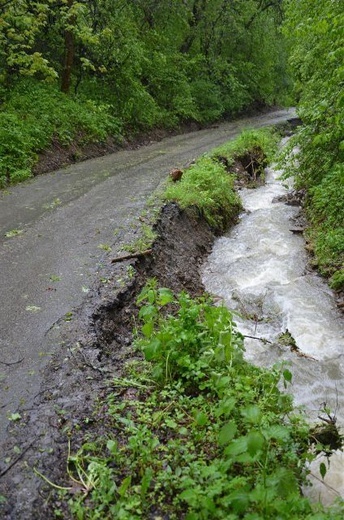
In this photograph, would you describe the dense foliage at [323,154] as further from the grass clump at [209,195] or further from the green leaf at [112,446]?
the green leaf at [112,446]

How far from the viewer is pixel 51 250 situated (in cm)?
646

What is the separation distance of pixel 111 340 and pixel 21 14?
38.0 feet

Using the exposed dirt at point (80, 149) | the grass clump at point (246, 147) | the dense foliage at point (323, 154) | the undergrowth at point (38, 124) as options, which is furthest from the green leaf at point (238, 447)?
the grass clump at point (246, 147)

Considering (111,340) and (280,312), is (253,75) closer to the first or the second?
(280,312)

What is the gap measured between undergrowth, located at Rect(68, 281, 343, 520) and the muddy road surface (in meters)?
0.75

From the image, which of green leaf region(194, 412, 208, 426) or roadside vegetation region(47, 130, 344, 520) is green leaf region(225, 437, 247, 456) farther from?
green leaf region(194, 412, 208, 426)

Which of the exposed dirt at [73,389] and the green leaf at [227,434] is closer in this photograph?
the exposed dirt at [73,389]

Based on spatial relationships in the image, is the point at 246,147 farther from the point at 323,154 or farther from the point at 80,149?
the point at 323,154

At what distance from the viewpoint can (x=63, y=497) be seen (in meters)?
2.78

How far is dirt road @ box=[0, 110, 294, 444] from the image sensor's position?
4.00m

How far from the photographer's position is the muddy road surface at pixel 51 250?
3893mm

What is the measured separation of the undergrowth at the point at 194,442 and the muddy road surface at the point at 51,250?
0.75 metres

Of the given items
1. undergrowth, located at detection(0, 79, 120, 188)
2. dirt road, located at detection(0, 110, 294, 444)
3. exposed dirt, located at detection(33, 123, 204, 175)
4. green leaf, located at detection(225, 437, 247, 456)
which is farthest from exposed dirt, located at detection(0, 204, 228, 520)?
exposed dirt, located at detection(33, 123, 204, 175)

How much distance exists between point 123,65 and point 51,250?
1371 cm
